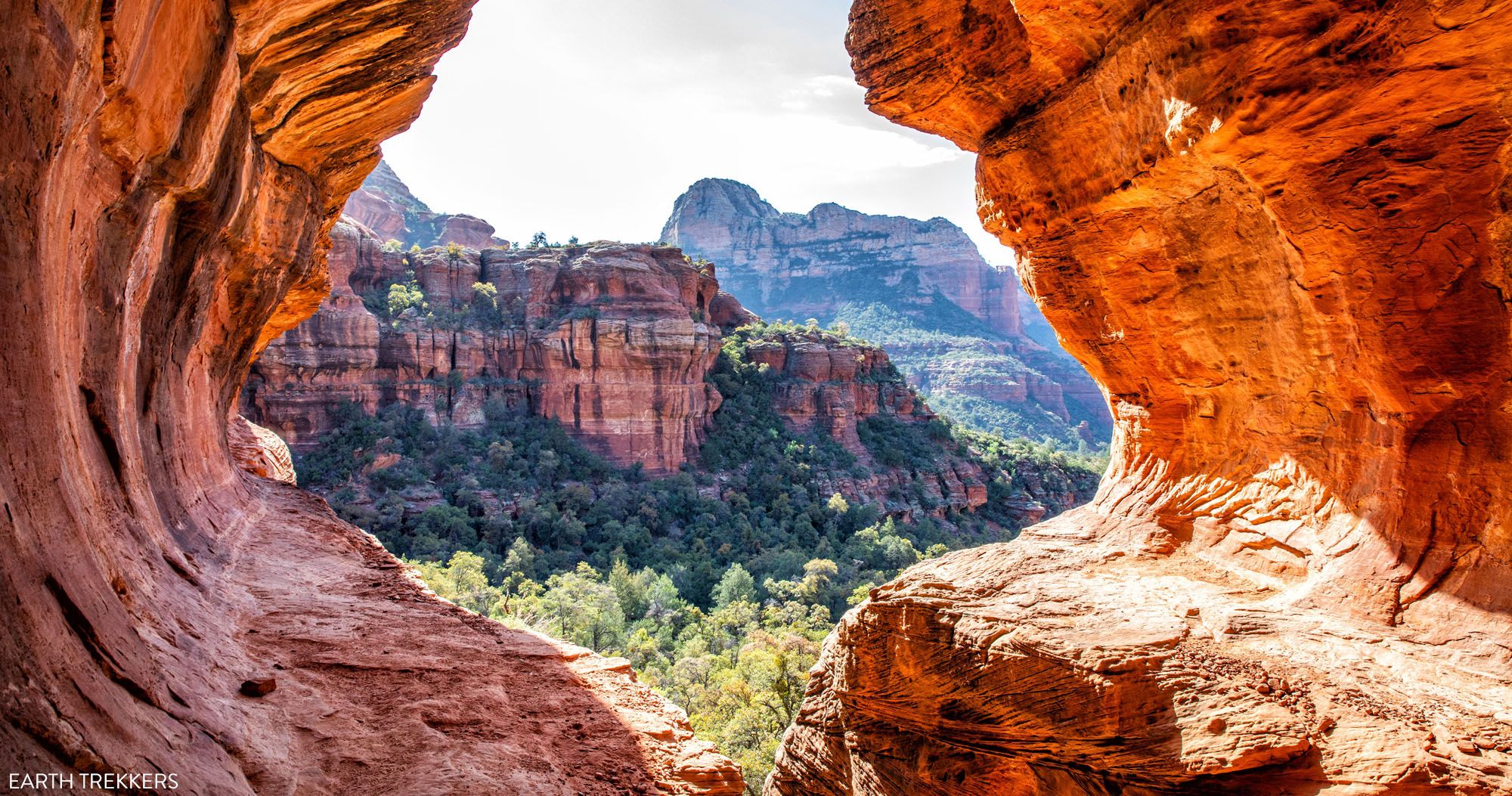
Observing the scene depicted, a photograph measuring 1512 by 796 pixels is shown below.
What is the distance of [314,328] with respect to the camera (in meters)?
34.1

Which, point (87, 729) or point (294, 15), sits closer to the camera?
point (87, 729)

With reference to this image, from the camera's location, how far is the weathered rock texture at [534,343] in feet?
115

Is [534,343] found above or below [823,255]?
below

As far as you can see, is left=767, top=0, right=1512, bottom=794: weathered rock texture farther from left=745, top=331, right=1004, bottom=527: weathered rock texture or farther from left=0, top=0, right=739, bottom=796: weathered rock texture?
left=745, top=331, right=1004, bottom=527: weathered rock texture

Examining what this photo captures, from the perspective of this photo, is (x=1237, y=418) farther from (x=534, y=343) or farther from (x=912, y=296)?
(x=912, y=296)

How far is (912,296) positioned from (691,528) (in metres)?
73.2

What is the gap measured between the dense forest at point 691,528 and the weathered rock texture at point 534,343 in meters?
1.48

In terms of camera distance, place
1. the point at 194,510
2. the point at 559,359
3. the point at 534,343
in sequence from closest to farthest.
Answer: the point at 194,510, the point at 559,359, the point at 534,343

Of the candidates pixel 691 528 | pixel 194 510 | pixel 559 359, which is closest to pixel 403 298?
pixel 559 359

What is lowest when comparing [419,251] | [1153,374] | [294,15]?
[1153,374]

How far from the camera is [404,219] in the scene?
72688 millimetres

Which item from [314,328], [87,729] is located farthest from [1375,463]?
[314,328]

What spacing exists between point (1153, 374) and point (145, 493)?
9.09 metres

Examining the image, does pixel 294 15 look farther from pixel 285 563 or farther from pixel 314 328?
pixel 314 328
